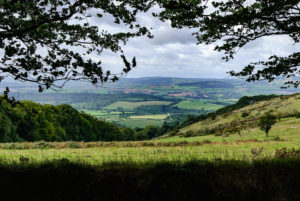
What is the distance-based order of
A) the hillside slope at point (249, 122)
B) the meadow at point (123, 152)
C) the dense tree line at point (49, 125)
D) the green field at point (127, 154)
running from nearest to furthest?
1. the meadow at point (123, 152)
2. the green field at point (127, 154)
3. the dense tree line at point (49, 125)
4. the hillside slope at point (249, 122)

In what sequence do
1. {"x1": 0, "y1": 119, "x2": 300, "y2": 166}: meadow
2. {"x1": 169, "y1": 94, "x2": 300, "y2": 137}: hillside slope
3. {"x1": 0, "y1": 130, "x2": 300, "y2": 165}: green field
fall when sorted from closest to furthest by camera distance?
1. {"x1": 0, "y1": 119, "x2": 300, "y2": 166}: meadow
2. {"x1": 0, "y1": 130, "x2": 300, "y2": 165}: green field
3. {"x1": 169, "y1": 94, "x2": 300, "y2": 137}: hillside slope

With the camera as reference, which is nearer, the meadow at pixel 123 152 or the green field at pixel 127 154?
the meadow at pixel 123 152

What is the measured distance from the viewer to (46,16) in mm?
7566

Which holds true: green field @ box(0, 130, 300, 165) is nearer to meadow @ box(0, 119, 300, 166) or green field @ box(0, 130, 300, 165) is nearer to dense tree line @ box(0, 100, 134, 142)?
meadow @ box(0, 119, 300, 166)

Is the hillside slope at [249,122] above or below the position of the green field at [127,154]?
below

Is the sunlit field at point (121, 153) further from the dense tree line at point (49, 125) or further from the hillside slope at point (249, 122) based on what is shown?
the hillside slope at point (249, 122)

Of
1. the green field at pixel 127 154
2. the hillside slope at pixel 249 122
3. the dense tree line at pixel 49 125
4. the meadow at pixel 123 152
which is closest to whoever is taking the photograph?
the meadow at pixel 123 152

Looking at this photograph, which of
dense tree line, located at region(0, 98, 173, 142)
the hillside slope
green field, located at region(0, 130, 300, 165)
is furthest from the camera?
the hillside slope

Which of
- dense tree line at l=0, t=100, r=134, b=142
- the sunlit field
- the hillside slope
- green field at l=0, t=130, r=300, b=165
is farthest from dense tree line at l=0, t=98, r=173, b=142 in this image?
the hillside slope

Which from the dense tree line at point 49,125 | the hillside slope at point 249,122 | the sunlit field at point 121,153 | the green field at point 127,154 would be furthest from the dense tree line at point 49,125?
the hillside slope at point 249,122

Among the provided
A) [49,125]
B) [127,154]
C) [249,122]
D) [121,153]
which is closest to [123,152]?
[121,153]

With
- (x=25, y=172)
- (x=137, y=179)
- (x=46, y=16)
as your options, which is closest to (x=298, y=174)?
(x=137, y=179)

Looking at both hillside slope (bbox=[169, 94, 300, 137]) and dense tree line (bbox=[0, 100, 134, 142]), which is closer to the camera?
dense tree line (bbox=[0, 100, 134, 142])

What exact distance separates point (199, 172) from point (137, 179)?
4.93ft
